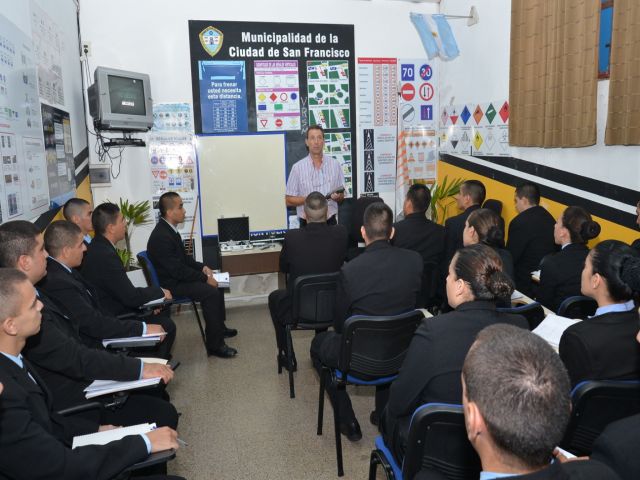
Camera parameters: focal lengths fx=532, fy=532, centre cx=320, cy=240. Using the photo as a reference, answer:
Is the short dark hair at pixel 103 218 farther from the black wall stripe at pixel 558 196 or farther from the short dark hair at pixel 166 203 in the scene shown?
the black wall stripe at pixel 558 196

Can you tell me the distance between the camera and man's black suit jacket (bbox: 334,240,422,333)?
275 cm

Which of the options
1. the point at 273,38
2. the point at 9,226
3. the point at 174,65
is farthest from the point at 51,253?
the point at 273,38

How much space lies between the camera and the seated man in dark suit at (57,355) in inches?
85.1

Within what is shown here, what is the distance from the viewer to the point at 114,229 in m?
3.61

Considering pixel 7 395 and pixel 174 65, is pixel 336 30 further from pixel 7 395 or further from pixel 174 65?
pixel 7 395

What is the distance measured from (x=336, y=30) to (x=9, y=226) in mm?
4553

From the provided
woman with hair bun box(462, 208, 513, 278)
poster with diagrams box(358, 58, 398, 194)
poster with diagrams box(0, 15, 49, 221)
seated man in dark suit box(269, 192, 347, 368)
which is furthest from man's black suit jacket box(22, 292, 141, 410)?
poster with diagrams box(358, 58, 398, 194)

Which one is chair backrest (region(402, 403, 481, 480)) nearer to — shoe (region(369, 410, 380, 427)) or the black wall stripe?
shoe (region(369, 410, 380, 427))

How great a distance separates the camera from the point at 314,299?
3369 millimetres

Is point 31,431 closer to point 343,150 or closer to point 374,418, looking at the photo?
point 374,418

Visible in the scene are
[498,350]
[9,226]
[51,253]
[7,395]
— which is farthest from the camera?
[51,253]

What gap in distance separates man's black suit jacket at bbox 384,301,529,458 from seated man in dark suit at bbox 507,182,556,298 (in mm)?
2379

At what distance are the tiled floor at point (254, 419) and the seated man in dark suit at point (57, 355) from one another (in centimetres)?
81

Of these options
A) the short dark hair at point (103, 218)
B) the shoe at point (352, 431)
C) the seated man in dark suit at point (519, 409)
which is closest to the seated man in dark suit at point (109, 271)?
the short dark hair at point (103, 218)
